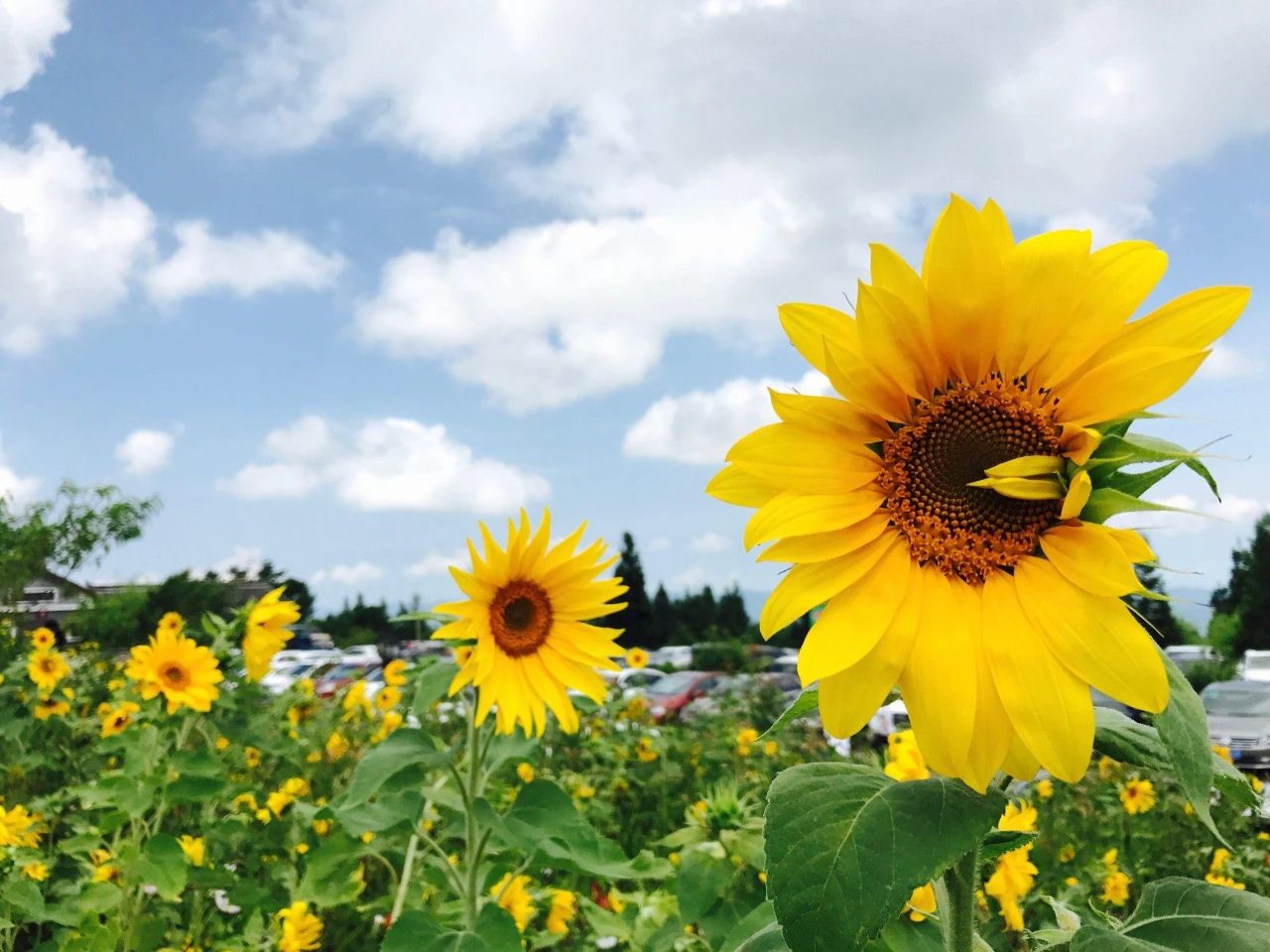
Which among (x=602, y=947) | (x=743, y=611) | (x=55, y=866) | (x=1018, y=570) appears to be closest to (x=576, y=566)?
(x=602, y=947)

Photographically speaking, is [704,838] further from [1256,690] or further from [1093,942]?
[1256,690]

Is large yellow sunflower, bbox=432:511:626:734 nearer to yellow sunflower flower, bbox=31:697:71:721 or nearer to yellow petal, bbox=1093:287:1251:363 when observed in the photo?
yellow petal, bbox=1093:287:1251:363

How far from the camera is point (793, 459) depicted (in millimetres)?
1080

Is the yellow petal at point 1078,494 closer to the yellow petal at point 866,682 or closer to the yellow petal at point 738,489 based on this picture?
the yellow petal at point 866,682

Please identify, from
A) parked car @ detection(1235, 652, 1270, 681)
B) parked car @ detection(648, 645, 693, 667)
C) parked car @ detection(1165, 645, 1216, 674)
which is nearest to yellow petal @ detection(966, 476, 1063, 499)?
parked car @ detection(1235, 652, 1270, 681)

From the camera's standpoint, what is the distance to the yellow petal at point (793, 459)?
3.54ft

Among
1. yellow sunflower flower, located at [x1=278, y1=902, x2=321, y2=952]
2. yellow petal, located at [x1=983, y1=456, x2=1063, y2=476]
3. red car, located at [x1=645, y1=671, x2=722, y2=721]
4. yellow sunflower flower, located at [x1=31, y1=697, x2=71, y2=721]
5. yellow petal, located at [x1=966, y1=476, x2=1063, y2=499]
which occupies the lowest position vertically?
yellow sunflower flower, located at [x1=278, y1=902, x2=321, y2=952]

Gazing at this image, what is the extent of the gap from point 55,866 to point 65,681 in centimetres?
373

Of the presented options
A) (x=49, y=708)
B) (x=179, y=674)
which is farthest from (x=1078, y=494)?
(x=49, y=708)

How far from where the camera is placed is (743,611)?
42281 mm

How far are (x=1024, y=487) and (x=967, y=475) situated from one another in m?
0.08

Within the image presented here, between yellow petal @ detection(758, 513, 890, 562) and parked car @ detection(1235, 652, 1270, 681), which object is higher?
yellow petal @ detection(758, 513, 890, 562)

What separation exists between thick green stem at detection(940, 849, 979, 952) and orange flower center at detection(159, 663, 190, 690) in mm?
3174

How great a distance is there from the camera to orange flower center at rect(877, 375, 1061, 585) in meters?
1.06
